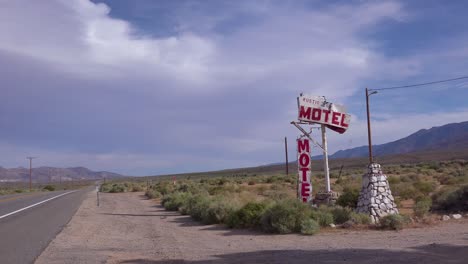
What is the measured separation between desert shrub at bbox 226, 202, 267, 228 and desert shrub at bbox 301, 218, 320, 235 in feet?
7.44

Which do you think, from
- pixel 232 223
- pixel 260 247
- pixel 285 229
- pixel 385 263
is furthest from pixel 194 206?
pixel 385 263

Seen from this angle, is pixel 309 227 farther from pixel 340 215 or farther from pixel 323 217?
pixel 340 215

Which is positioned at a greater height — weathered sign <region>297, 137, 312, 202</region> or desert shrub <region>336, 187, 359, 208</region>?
weathered sign <region>297, 137, 312, 202</region>

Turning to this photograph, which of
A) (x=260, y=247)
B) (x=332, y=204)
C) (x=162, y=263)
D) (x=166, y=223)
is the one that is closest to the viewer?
(x=162, y=263)

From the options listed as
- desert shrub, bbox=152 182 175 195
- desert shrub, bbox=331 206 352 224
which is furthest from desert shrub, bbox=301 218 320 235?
desert shrub, bbox=152 182 175 195

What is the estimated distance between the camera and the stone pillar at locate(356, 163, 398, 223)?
18.3 metres

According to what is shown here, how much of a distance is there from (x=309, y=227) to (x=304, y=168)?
5.45 meters

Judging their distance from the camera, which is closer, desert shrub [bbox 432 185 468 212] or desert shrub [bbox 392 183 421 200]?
desert shrub [bbox 432 185 468 212]

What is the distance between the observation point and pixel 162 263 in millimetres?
12094

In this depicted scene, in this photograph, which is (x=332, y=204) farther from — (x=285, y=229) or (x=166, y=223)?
(x=166, y=223)

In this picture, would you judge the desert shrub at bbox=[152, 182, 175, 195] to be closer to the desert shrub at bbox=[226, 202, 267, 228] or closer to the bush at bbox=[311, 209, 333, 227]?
the desert shrub at bbox=[226, 202, 267, 228]

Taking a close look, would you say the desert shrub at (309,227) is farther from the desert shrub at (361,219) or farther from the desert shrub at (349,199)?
the desert shrub at (349,199)

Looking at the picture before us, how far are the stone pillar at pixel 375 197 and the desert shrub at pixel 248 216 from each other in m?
3.49

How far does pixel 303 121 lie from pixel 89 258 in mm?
11159
